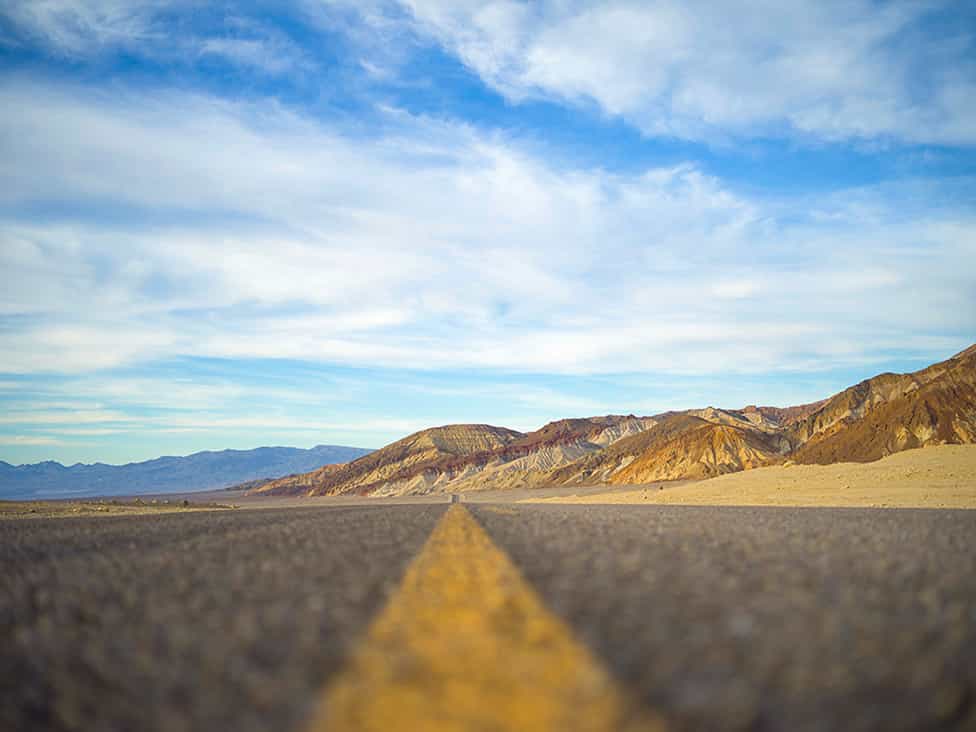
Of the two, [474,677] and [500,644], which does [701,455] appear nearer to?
[500,644]

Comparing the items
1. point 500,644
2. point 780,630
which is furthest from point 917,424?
point 500,644

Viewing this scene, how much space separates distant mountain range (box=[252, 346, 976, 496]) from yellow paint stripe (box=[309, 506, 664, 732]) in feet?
247

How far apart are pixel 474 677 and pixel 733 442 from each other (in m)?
110

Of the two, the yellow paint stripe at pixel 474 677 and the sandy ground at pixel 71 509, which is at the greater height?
the yellow paint stripe at pixel 474 677

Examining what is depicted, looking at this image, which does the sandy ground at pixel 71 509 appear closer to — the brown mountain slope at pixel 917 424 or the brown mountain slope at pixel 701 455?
the brown mountain slope at pixel 917 424

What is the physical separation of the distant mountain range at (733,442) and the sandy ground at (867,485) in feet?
111

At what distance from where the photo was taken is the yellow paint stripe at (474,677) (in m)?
2.72

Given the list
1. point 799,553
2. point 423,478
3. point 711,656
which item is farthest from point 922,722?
point 423,478

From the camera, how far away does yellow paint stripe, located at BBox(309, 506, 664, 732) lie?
272 centimetres

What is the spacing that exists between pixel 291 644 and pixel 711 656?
246 centimetres

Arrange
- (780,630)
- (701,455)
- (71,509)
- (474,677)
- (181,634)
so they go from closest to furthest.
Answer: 1. (474,677)
2. (780,630)
3. (181,634)
4. (71,509)
5. (701,455)

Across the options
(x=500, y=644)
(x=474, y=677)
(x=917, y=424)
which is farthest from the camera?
(x=917, y=424)

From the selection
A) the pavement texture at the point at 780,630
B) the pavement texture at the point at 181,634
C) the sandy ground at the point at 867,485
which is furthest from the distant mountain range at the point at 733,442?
the pavement texture at the point at 181,634

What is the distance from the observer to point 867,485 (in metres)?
34.1
